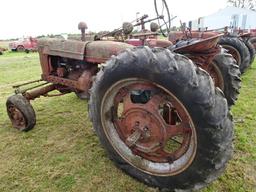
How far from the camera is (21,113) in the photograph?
11.4ft

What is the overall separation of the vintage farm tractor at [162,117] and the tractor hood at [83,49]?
75cm

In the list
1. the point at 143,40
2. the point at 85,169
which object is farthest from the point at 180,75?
the point at 143,40

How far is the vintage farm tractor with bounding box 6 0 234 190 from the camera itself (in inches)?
72.2

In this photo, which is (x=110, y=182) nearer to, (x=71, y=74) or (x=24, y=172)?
(x=24, y=172)

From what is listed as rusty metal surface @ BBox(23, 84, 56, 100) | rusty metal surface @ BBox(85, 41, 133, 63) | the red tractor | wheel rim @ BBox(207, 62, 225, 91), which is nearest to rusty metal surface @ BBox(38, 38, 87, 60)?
rusty metal surface @ BBox(85, 41, 133, 63)

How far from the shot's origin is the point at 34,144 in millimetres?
3244

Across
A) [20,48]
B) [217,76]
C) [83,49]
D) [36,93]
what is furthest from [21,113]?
[20,48]

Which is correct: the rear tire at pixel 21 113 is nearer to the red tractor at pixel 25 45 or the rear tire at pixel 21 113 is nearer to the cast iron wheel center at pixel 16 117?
the cast iron wheel center at pixel 16 117

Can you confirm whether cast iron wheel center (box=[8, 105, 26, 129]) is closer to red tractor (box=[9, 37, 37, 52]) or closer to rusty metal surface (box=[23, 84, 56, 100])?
rusty metal surface (box=[23, 84, 56, 100])

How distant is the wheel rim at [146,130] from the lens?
2.15 m

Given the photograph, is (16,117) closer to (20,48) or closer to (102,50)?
(102,50)

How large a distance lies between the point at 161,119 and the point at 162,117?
77mm

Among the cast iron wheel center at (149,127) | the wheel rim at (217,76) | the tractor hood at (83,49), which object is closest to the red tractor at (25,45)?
the tractor hood at (83,49)

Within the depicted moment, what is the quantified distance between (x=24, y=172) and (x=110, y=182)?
904mm
